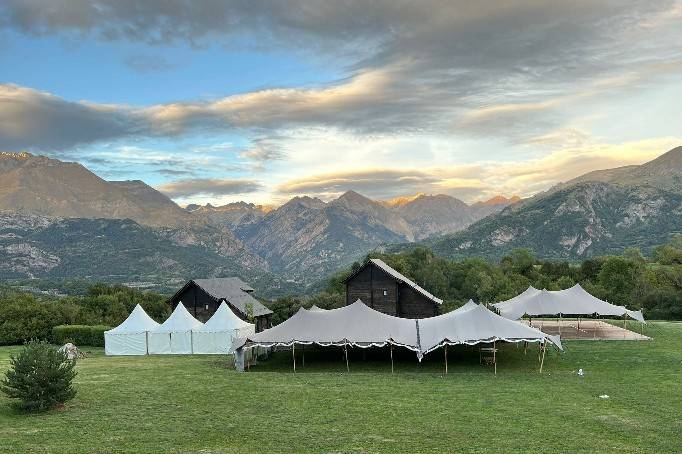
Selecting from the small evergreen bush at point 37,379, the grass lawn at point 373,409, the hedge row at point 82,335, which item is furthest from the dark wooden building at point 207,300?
the small evergreen bush at point 37,379

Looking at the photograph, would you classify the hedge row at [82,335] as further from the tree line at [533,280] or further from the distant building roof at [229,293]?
the tree line at [533,280]

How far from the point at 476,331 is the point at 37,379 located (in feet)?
63.5

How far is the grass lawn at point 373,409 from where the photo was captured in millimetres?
14922

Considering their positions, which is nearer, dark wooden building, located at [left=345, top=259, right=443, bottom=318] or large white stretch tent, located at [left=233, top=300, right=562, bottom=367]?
large white stretch tent, located at [left=233, top=300, right=562, bottom=367]

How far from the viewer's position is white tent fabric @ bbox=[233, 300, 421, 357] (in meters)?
28.9

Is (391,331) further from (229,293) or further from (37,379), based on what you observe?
(229,293)

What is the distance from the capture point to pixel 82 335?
151ft

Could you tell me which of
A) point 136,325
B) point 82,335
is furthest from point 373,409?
point 82,335

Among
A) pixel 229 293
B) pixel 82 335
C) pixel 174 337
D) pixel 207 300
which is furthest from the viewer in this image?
pixel 229 293

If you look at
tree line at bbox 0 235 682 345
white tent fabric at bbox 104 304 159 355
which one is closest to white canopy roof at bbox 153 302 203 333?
white tent fabric at bbox 104 304 159 355

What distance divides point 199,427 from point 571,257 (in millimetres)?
188363

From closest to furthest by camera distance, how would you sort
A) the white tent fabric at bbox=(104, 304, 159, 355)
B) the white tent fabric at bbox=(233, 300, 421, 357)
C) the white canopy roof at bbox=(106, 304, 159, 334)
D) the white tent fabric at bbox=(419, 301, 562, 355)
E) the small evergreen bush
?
the small evergreen bush < the white tent fabric at bbox=(419, 301, 562, 355) < the white tent fabric at bbox=(233, 300, 421, 357) < the white tent fabric at bbox=(104, 304, 159, 355) < the white canopy roof at bbox=(106, 304, 159, 334)

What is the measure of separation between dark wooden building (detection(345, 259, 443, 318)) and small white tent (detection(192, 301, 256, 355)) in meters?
12.8

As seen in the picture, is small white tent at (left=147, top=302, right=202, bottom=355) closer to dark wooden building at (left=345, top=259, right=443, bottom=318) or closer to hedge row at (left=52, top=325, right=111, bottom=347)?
hedge row at (left=52, top=325, right=111, bottom=347)
